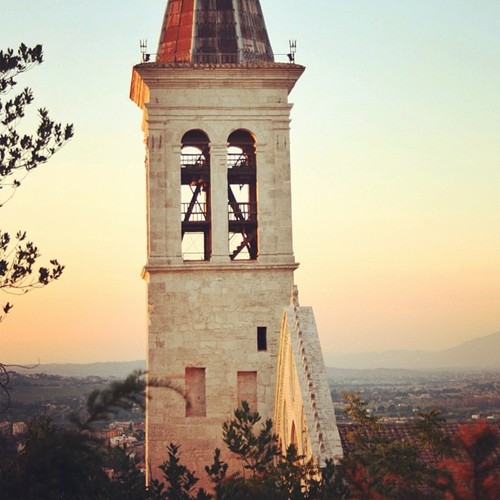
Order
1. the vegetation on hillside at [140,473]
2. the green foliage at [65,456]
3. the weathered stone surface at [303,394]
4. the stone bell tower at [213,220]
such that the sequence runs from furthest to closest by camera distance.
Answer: the stone bell tower at [213,220], the weathered stone surface at [303,394], the green foliage at [65,456], the vegetation on hillside at [140,473]

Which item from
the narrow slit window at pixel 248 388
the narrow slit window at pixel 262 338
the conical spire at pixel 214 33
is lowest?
the narrow slit window at pixel 248 388

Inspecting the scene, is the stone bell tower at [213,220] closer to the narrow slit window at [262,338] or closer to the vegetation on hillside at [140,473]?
the narrow slit window at [262,338]

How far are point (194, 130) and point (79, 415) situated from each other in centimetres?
1895

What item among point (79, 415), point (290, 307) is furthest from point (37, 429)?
point (290, 307)

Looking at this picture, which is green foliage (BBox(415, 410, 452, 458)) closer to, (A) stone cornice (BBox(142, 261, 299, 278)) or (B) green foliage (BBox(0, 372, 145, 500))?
(A) stone cornice (BBox(142, 261, 299, 278))

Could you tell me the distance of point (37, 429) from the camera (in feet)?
48.1

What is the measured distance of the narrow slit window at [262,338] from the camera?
2831 centimetres

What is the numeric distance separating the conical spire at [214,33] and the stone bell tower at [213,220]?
26 millimetres

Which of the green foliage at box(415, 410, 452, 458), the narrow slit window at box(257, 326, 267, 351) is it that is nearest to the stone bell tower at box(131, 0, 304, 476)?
the narrow slit window at box(257, 326, 267, 351)

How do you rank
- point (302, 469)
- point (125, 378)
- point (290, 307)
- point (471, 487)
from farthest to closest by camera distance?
point (290, 307) → point (302, 469) → point (125, 378) → point (471, 487)

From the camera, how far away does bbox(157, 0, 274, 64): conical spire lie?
94.7ft

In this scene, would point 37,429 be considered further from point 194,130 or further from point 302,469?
point 194,130

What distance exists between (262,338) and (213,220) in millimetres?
2553

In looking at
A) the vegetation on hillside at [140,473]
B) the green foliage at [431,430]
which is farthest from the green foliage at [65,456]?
the green foliage at [431,430]
